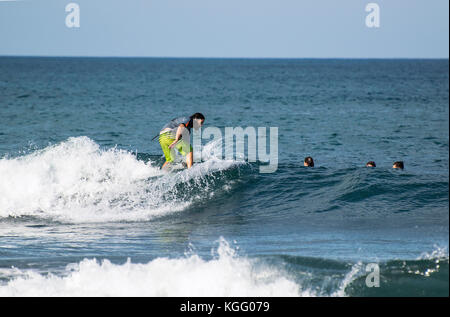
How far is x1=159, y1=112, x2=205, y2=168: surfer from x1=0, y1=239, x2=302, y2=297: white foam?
5682mm

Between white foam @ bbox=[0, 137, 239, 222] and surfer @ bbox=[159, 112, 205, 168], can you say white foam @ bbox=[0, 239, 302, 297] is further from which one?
surfer @ bbox=[159, 112, 205, 168]

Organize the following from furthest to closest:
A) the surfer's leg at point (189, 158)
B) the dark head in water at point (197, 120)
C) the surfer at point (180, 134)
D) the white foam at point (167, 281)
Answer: the surfer's leg at point (189, 158) < the surfer at point (180, 134) < the dark head in water at point (197, 120) < the white foam at point (167, 281)

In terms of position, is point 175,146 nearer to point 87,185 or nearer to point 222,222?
point 87,185

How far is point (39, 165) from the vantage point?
13.7m

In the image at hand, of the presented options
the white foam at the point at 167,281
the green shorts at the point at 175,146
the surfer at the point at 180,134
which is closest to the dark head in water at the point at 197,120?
the surfer at the point at 180,134

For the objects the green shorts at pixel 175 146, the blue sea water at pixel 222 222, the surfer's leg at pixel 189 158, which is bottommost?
the blue sea water at pixel 222 222

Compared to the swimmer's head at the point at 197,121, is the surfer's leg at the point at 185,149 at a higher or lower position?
lower

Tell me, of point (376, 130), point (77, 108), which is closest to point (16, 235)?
point (376, 130)

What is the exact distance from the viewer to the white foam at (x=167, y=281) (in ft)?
20.5

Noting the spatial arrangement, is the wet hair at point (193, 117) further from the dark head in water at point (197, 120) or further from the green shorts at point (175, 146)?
the green shorts at point (175, 146)

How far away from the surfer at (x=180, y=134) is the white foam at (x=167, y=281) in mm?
5682

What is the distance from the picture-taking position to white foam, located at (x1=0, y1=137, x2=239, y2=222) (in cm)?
1154

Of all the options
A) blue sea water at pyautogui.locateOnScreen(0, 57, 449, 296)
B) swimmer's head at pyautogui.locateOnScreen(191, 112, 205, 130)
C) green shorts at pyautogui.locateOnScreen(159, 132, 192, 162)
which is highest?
swimmer's head at pyautogui.locateOnScreen(191, 112, 205, 130)

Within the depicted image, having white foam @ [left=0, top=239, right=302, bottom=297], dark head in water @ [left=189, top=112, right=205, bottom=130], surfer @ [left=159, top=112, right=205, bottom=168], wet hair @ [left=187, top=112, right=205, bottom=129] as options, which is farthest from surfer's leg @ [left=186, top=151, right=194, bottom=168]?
white foam @ [left=0, top=239, right=302, bottom=297]
